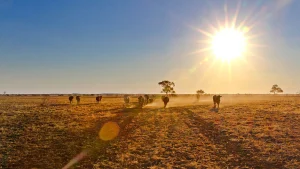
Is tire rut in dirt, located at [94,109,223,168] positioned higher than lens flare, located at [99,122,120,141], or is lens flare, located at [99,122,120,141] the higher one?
lens flare, located at [99,122,120,141]

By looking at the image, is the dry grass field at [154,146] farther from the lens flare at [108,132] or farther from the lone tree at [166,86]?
the lone tree at [166,86]

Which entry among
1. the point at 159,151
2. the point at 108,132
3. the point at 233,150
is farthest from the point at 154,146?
the point at 108,132

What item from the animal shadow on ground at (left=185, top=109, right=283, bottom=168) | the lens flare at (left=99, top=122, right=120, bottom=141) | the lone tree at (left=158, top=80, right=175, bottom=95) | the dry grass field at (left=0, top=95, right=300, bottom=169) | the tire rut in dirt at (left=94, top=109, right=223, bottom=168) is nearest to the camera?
the animal shadow on ground at (left=185, top=109, right=283, bottom=168)

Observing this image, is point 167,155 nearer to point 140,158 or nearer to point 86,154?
point 140,158

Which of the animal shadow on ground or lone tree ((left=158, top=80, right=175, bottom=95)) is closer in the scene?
the animal shadow on ground

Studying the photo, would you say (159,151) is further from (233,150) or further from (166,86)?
(166,86)

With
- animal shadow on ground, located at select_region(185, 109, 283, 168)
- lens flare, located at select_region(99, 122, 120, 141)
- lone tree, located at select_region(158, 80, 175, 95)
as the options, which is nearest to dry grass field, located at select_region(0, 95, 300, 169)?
animal shadow on ground, located at select_region(185, 109, 283, 168)

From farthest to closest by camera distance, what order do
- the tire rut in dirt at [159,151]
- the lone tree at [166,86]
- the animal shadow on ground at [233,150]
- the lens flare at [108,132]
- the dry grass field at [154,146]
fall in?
the lone tree at [166,86] → the lens flare at [108,132] → the dry grass field at [154,146] → the tire rut in dirt at [159,151] → the animal shadow on ground at [233,150]

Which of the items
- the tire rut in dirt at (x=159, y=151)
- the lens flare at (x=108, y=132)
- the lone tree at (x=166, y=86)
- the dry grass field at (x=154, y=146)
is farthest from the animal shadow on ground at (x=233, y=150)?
the lone tree at (x=166, y=86)

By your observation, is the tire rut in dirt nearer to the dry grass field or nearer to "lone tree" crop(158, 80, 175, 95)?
the dry grass field

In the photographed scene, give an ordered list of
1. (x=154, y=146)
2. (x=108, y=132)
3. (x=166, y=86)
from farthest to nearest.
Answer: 1. (x=166, y=86)
2. (x=108, y=132)
3. (x=154, y=146)

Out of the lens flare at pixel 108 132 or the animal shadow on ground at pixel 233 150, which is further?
the lens flare at pixel 108 132

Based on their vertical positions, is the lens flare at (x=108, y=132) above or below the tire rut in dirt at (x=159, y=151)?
above

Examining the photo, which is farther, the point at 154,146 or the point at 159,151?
the point at 154,146
